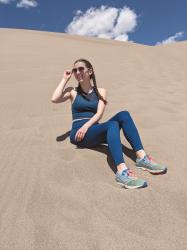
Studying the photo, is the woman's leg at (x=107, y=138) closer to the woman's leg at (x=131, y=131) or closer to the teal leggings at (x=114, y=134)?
the teal leggings at (x=114, y=134)

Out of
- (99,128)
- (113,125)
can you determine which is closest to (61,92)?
(99,128)

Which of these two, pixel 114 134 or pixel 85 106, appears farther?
pixel 85 106

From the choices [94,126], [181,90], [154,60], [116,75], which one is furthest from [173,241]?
[154,60]

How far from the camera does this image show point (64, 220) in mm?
2510

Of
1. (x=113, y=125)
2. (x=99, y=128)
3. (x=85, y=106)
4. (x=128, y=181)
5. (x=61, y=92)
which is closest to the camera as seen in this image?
(x=128, y=181)

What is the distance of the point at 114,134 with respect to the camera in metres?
3.34

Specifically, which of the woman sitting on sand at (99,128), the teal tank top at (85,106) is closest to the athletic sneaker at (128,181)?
the woman sitting on sand at (99,128)

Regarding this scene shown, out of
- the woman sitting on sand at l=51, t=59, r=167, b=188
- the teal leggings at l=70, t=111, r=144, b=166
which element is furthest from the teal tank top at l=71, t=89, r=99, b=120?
the teal leggings at l=70, t=111, r=144, b=166

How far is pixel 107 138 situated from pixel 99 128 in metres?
0.25

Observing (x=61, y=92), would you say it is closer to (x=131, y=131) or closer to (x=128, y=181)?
(x=131, y=131)

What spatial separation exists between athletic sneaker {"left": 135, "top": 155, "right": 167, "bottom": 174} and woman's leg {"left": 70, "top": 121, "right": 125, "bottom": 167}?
295 millimetres

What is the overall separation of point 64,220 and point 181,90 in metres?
6.21

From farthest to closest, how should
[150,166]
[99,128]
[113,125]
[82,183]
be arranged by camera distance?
[99,128], [113,125], [150,166], [82,183]

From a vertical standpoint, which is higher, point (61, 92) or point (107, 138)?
point (61, 92)
